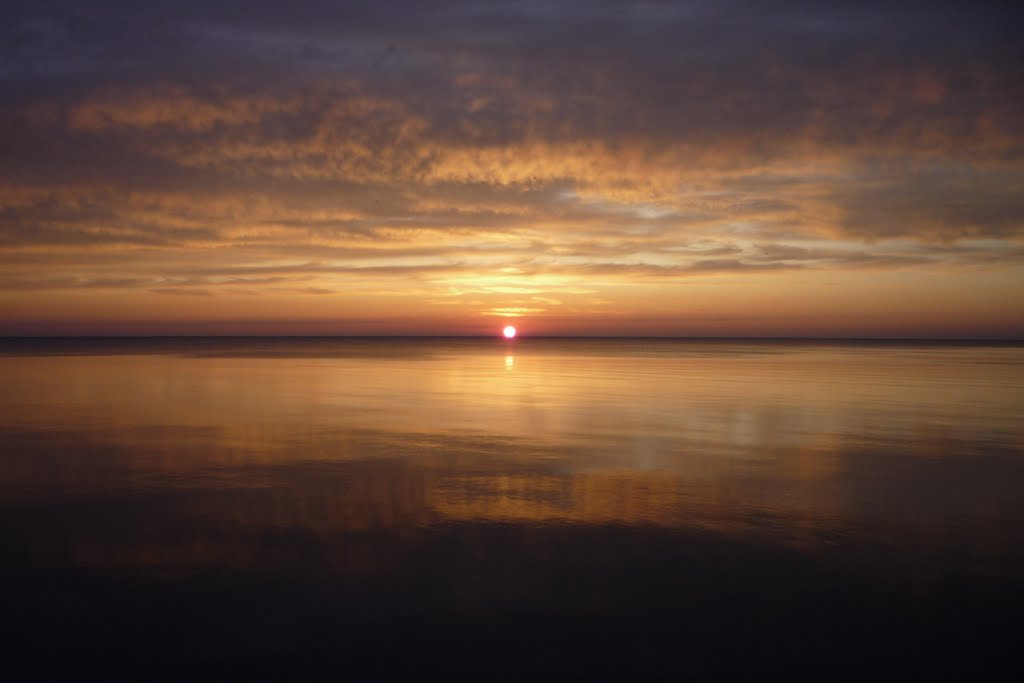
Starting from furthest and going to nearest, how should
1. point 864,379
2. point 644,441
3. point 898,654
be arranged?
point 864,379
point 644,441
point 898,654

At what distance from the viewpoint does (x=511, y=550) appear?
430 inches

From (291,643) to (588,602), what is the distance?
3.47 m

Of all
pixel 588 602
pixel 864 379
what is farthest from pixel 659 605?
pixel 864 379

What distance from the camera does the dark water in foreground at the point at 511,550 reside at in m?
7.93

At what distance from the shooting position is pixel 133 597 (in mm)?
9188

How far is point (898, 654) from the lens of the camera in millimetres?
7820

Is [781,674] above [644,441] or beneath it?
beneath

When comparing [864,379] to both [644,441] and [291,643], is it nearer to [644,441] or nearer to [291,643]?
[644,441]

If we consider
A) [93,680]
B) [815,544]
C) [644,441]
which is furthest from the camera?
[644,441]

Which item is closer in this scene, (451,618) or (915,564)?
(451,618)

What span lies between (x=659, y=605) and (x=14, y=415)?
26124 mm

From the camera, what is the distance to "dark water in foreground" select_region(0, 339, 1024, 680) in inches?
312

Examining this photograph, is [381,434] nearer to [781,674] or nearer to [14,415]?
[14,415]

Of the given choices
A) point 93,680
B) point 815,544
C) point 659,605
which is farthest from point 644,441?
point 93,680
